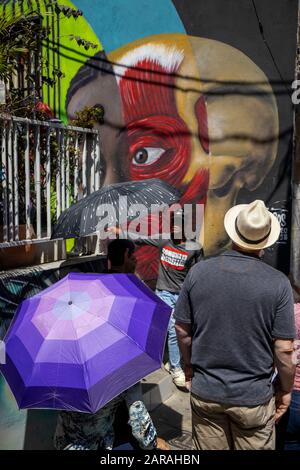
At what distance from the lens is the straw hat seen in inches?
96.1

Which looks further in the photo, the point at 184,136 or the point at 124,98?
the point at 124,98

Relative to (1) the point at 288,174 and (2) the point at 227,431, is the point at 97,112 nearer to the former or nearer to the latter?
(1) the point at 288,174

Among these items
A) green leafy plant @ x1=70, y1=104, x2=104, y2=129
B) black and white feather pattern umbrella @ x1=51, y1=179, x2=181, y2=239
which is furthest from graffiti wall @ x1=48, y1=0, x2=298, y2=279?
black and white feather pattern umbrella @ x1=51, y1=179, x2=181, y2=239

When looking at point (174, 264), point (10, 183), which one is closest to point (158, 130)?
point (174, 264)

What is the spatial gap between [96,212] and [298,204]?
2698 mm

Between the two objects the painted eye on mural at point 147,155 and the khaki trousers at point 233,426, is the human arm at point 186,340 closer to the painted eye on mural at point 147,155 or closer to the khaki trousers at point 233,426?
the khaki trousers at point 233,426

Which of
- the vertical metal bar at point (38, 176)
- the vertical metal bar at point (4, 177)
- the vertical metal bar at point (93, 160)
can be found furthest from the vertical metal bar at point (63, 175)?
the vertical metal bar at point (4, 177)

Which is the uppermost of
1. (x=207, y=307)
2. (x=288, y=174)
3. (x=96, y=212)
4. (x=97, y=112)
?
(x=97, y=112)

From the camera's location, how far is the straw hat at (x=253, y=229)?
244 centimetres

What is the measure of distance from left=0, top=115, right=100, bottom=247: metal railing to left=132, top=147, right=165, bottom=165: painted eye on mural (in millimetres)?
1773

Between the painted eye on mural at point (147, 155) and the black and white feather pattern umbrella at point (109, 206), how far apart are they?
302 centimetres

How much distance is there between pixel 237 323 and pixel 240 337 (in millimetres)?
77

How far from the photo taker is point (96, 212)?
11.5ft
